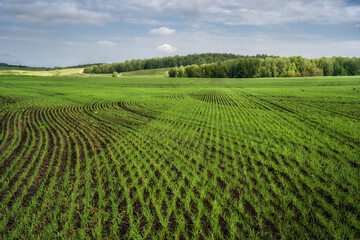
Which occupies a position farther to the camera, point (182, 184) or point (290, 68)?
point (290, 68)

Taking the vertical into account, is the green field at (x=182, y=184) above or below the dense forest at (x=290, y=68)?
below

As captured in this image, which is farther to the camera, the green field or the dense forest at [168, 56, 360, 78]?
the dense forest at [168, 56, 360, 78]

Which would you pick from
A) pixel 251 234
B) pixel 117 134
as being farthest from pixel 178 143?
pixel 251 234

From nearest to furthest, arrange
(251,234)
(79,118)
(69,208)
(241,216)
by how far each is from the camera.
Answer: (251,234) < (241,216) < (69,208) < (79,118)

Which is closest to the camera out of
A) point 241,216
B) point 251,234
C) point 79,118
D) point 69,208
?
point 251,234

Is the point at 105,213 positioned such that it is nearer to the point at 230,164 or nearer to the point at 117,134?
the point at 230,164

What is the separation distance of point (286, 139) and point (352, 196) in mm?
6037

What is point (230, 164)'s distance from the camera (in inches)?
360

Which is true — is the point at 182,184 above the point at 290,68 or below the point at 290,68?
below

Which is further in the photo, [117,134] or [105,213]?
[117,134]

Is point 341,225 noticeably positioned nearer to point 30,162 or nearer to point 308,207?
point 308,207

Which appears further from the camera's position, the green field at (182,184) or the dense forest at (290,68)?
the dense forest at (290,68)

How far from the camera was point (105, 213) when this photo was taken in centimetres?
609

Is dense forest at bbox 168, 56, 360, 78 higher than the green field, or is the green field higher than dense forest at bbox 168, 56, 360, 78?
dense forest at bbox 168, 56, 360, 78
